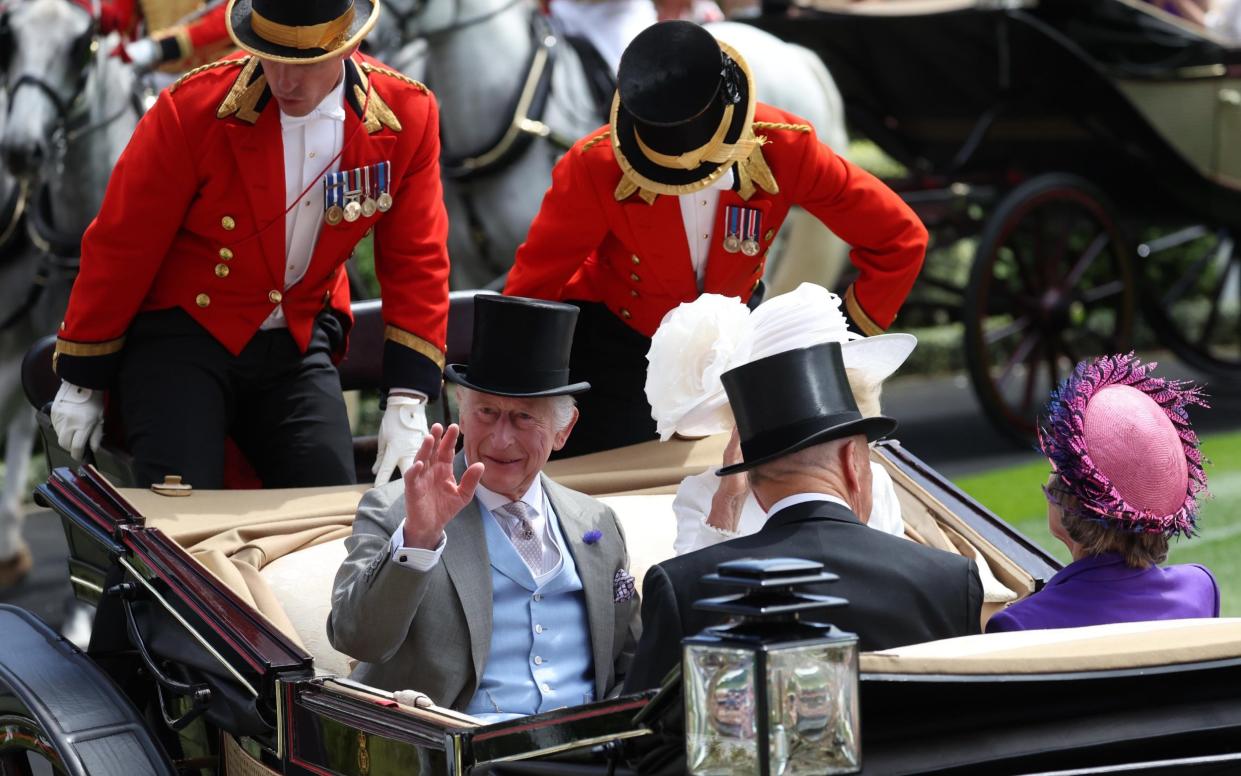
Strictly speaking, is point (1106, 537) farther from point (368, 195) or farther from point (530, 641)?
point (368, 195)

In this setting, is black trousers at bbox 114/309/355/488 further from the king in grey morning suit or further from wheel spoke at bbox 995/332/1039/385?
wheel spoke at bbox 995/332/1039/385

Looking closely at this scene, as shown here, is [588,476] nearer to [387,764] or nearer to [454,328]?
[454,328]

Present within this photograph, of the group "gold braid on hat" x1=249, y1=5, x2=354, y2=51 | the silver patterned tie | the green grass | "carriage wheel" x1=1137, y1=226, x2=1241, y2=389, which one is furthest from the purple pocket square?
"carriage wheel" x1=1137, y1=226, x2=1241, y2=389

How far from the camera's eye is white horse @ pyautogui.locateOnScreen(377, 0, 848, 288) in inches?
259

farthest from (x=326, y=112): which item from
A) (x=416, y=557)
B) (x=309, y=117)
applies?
(x=416, y=557)

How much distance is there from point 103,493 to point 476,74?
3.76 metres

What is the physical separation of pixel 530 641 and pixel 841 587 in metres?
0.67

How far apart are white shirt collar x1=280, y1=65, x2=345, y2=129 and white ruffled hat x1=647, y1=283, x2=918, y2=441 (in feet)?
2.92

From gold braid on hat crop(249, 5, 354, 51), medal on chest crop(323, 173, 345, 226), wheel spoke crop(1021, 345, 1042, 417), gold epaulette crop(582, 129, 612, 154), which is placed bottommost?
wheel spoke crop(1021, 345, 1042, 417)

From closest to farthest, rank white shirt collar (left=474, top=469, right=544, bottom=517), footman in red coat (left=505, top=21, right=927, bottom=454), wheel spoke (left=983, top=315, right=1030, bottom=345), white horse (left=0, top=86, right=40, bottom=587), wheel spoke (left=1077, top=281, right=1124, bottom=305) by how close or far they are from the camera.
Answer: white shirt collar (left=474, top=469, right=544, bottom=517)
footman in red coat (left=505, top=21, right=927, bottom=454)
white horse (left=0, top=86, right=40, bottom=587)
wheel spoke (left=983, top=315, right=1030, bottom=345)
wheel spoke (left=1077, top=281, right=1124, bottom=305)

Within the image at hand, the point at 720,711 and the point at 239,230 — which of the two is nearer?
the point at 720,711

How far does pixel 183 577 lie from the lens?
2766mm

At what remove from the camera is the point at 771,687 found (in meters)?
1.79

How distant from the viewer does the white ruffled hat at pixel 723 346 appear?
2.81 meters
